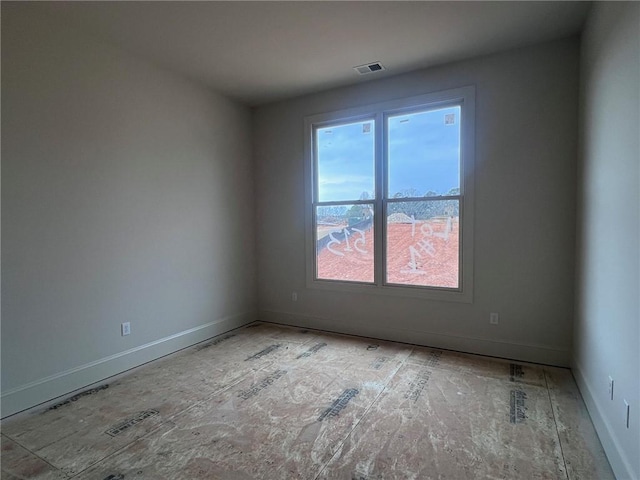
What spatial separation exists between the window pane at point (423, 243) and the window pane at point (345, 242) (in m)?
0.27

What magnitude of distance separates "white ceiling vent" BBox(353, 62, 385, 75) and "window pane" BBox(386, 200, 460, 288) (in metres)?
1.39

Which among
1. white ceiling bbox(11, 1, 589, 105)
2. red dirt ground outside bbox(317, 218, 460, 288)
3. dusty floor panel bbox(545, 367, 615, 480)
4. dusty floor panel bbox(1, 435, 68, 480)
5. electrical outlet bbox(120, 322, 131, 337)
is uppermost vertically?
white ceiling bbox(11, 1, 589, 105)

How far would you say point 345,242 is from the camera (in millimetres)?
4117

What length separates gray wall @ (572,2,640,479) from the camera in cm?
161

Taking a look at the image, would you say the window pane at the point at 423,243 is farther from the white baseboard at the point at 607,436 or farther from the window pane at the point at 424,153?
the white baseboard at the point at 607,436

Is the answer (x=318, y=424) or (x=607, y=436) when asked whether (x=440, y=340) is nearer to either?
(x=607, y=436)

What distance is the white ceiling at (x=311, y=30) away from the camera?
2453 millimetres

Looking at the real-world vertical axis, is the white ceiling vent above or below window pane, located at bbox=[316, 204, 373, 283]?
above

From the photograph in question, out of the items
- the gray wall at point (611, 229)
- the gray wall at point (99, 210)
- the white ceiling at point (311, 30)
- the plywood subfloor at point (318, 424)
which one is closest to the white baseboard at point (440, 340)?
the plywood subfloor at point (318, 424)

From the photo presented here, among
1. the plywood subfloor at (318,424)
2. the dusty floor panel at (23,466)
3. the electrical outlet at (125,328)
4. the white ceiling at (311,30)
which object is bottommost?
the dusty floor panel at (23,466)

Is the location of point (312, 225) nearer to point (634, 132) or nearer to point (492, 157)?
point (492, 157)

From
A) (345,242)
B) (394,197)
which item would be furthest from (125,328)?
(394,197)

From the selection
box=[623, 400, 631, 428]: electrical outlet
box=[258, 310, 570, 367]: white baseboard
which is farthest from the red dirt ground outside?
box=[623, 400, 631, 428]: electrical outlet

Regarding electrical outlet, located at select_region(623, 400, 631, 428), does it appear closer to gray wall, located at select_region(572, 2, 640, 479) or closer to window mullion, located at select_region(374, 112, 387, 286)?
gray wall, located at select_region(572, 2, 640, 479)
